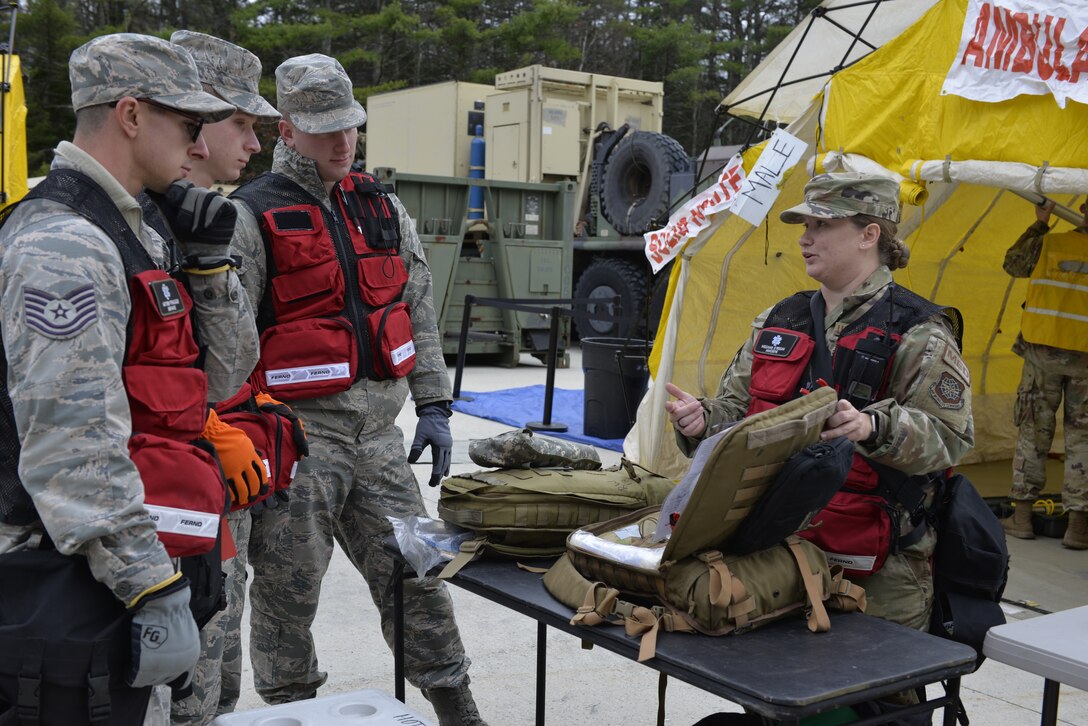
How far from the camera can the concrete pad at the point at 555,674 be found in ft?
11.8

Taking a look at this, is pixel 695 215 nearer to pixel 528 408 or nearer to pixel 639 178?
pixel 528 408

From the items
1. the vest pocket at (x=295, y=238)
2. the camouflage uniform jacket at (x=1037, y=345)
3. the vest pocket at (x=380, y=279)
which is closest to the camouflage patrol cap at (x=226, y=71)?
the vest pocket at (x=295, y=238)

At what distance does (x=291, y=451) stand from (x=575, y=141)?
11766mm

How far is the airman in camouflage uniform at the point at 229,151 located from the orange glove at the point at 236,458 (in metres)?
0.23

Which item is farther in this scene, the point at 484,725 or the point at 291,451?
the point at 484,725

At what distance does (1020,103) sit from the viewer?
169 inches

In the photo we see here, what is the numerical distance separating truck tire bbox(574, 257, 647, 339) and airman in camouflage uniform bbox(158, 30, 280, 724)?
9.75 m

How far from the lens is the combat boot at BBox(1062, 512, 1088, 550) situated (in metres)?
5.54

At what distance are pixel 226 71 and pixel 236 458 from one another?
3.42ft

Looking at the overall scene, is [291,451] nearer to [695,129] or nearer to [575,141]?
[575,141]

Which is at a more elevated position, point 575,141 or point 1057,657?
point 575,141

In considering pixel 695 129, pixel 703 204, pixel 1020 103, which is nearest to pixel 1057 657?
pixel 1020 103

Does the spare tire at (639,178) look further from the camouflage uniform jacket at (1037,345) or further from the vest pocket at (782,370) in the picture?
the vest pocket at (782,370)

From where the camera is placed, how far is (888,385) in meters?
2.62
